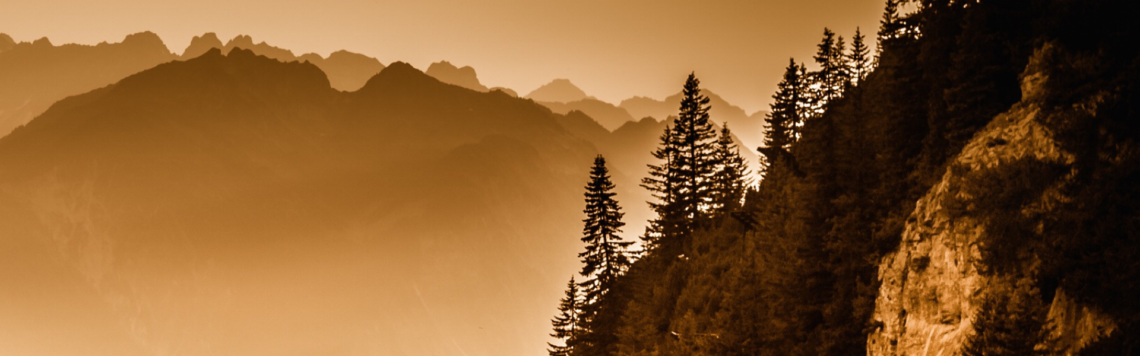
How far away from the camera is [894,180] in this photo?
100 feet

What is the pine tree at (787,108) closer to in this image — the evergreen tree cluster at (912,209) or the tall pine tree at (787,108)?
the tall pine tree at (787,108)

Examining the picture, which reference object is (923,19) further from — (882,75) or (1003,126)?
(1003,126)

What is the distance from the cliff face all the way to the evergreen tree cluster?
613mm

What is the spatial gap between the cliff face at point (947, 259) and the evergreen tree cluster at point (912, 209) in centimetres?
61

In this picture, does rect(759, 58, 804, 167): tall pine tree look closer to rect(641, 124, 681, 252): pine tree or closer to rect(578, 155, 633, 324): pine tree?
rect(641, 124, 681, 252): pine tree

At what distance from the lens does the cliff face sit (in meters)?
24.2

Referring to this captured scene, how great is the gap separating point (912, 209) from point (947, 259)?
3.93 m

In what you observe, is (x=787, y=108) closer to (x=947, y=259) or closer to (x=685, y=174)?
(x=685, y=174)

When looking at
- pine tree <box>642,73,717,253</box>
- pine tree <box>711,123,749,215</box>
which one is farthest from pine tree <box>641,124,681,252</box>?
pine tree <box>711,123,749,215</box>

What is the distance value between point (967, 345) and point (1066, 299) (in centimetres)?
325

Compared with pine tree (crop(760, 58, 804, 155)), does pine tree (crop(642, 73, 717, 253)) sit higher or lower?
lower

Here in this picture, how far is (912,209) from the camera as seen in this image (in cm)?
2891

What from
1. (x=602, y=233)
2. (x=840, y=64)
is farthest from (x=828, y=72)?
(x=602, y=233)

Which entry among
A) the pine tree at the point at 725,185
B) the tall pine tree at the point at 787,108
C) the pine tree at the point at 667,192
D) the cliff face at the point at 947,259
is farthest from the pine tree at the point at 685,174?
the cliff face at the point at 947,259
